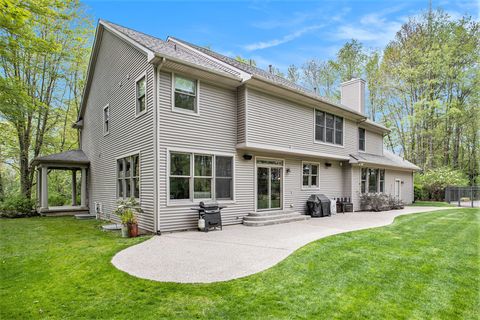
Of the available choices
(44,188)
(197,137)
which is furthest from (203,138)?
(44,188)

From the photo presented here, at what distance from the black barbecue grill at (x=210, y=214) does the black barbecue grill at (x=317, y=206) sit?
5.14m

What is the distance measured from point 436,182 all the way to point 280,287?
22967 millimetres

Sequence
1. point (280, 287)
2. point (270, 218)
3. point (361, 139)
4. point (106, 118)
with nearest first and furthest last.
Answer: point (280, 287) < point (270, 218) < point (106, 118) < point (361, 139)

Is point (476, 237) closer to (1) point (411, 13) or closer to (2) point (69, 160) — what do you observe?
(2) point (69, 160)

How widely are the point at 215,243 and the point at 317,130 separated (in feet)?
26.6

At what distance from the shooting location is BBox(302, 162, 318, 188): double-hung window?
489 inches

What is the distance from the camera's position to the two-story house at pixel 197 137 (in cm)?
817

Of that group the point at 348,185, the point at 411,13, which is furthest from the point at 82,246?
the point at 411,13

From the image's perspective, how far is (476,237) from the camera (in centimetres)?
735

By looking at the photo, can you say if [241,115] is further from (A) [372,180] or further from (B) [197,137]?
(A) [372,180]

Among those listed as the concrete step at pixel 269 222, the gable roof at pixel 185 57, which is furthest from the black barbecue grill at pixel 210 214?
the gable roof at pixel 185 57

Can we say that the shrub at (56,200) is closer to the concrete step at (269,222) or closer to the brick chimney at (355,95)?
the concrete step at (269,222)

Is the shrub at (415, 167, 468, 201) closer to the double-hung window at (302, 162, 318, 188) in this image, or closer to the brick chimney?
the brick chimney

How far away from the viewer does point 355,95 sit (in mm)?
17672
